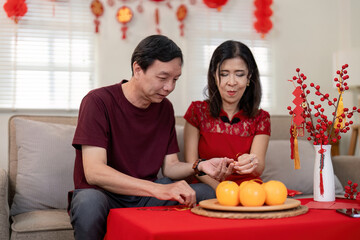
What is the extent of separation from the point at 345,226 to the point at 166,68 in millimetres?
925

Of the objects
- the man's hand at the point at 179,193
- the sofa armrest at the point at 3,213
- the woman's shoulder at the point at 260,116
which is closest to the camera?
the man's hand at the point at 179,193

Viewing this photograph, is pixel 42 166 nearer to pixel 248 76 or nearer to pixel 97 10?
pixel 248 76

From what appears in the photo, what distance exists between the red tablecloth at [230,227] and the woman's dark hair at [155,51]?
704 mm

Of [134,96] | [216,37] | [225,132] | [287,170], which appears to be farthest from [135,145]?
[216,37]

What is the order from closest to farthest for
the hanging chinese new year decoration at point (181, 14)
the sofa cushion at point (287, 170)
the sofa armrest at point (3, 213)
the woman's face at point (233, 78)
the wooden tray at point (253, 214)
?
1. the wooden tray at point (253, 214)
2. the sofa armrest at point (3, 213)
3. the woman's face at point (233, 78)
4. the sofa cushion at point (287, 170)
5. the hanging chinese new year decoration at point (181, 14)

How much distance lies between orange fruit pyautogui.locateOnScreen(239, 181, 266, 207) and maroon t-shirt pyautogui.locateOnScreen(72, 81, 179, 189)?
2.11 feet

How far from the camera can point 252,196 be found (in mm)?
1319

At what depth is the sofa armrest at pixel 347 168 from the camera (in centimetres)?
270

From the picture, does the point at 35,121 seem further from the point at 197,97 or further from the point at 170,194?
the point at 197,97

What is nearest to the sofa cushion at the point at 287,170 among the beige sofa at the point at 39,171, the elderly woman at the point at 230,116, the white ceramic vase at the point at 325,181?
the beige sofa at the point at 39,171

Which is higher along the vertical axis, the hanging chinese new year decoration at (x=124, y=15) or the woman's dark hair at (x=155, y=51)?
the hanging chinese new year decoration at (x=124, y=15)

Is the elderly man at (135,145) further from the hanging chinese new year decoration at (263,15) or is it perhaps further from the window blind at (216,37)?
the hanging chinese new year decoration at (263,15)

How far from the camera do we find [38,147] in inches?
93.4

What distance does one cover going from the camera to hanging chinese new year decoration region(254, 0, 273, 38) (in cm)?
378
